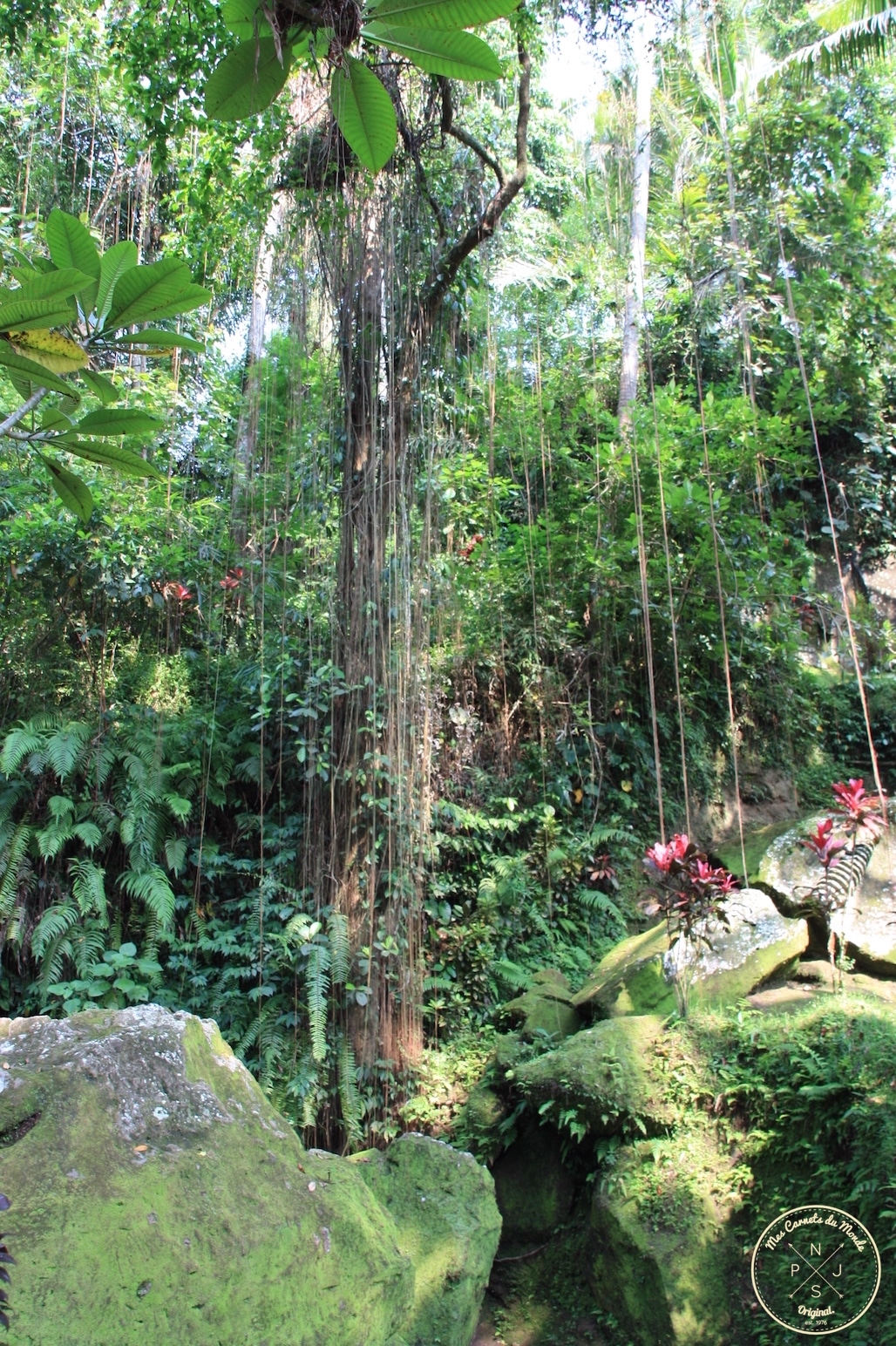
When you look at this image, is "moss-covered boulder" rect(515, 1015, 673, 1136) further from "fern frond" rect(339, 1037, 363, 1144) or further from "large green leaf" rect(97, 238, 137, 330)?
"large green leaf" rect(97, 238, 137, 330)

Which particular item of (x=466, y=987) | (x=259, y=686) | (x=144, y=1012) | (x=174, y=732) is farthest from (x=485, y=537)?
(x=144, y=1012)

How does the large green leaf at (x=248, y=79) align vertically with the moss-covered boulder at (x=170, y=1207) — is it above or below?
above

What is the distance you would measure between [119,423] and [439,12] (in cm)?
71

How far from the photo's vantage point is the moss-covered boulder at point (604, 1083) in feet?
11.7

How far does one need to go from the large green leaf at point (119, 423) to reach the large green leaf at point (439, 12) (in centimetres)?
62

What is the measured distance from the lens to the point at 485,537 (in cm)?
645

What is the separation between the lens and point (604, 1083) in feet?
11.9

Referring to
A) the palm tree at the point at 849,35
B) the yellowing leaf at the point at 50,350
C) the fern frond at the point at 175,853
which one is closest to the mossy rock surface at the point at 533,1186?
the fern frond at the point at 175,853

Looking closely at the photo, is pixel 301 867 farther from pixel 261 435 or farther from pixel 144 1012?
pixel 261 435

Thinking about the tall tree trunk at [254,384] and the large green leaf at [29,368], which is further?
the tall tree trunk at [254,384]

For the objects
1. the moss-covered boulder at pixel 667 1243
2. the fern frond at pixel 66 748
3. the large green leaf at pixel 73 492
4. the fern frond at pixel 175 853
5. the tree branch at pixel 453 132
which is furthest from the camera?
the tree branch at pixel 453 132

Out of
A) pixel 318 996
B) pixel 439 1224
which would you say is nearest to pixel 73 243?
pixel 439 1224

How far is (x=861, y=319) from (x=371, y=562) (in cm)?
607

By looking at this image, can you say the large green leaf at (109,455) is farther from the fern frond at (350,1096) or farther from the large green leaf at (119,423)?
the fern frond at (350,1096)
